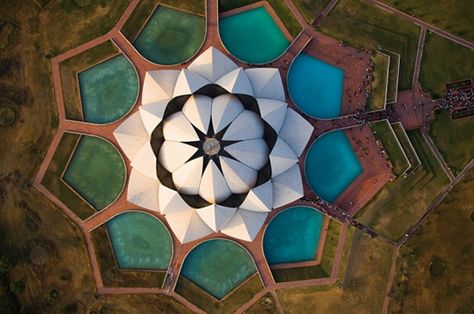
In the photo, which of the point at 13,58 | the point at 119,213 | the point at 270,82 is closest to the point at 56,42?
the point at 13,58

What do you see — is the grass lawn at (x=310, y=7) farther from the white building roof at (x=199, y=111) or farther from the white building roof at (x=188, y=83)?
the white building roof at (x=199, y=111)

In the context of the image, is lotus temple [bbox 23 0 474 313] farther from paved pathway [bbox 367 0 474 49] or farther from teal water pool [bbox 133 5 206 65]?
paved pathway [bbox 367 0 474 49]

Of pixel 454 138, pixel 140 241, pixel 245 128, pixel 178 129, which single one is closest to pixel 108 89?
pixel 178 129

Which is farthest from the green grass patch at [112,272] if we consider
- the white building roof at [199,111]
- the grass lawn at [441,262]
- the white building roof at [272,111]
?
the grass lawn at [441,262]

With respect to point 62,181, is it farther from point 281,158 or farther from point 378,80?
point 378,80

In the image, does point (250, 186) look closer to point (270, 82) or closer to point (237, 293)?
point (270, 82)

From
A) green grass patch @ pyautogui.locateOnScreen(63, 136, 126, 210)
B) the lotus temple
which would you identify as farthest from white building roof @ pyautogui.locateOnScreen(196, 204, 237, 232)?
green grass patch @ pyautogui.locateOnScreen(63, 136, 126, 210)

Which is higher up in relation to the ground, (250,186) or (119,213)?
(250,186)
